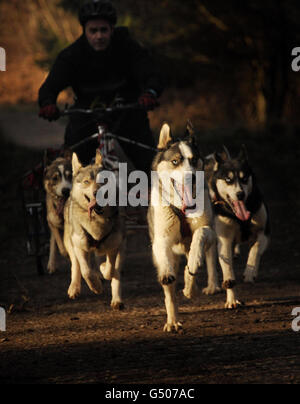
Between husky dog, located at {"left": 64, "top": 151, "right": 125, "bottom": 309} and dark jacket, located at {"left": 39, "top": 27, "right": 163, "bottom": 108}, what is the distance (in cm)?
152

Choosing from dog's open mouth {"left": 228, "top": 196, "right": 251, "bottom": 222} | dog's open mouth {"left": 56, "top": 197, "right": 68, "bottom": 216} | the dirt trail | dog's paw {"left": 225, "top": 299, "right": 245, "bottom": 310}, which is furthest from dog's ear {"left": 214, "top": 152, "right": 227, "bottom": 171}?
dog's open mouth {"left": 56, "top": 197, "right": 68, "bottom": 216}

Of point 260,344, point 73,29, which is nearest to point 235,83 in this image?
point 73,29

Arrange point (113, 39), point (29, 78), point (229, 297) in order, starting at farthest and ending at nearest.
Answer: point (29, 78) < point (113, 39) < point (229, 297)

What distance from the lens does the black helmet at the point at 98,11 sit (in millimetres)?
8884

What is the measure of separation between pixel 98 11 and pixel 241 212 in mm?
2459

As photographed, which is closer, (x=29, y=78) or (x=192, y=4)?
(x=192, y=4)

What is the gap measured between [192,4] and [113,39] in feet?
42.5

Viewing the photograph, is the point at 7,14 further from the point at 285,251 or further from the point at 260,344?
the point at 260,344

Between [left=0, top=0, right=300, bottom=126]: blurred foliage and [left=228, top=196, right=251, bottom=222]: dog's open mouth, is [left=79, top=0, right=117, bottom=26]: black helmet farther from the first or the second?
[left=0, top=0, right=300, bottom=126]: blurred foliage

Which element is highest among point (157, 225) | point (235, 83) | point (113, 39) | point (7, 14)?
point (7, 14)

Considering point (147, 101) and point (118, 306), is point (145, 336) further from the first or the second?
point (147, 101)

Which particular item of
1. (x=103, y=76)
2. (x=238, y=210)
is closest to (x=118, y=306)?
(x=238, y=210)

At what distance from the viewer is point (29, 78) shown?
127ft

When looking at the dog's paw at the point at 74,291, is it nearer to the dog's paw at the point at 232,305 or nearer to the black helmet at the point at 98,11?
the dog's paw at the point at 232,305
